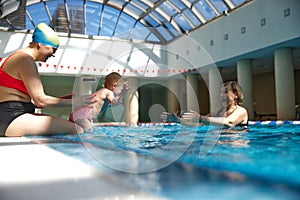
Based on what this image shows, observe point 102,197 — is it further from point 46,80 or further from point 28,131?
point 46,80

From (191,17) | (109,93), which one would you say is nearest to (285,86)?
(191,17)

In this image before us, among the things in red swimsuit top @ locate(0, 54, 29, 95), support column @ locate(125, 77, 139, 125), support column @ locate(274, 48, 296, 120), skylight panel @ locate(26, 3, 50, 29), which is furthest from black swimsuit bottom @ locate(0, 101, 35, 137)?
skylight panel @ locate(26, 3, 50, 29)

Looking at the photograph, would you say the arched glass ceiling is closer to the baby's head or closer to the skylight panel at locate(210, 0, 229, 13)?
the skylight panel at locate(210, 0, 229, 13)

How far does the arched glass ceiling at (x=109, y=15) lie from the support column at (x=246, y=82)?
2.49 metres

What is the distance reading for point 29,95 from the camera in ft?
12.7

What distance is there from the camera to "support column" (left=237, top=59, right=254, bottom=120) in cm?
1287

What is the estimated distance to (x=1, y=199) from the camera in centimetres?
97

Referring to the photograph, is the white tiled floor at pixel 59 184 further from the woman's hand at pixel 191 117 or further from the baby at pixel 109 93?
the baby at pixel 109 93

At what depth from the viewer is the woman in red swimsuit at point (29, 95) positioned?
3492mm

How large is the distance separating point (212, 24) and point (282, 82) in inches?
186

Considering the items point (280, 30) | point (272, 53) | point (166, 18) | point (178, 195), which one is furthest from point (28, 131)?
point (166, 18)

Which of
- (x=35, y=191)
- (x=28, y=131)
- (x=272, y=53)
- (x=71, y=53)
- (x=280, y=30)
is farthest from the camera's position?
(x=71, y=53)

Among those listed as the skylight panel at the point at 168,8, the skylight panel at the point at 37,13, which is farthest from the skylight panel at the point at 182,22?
the skylight panel at the point at 37,13

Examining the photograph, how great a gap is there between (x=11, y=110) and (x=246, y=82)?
438 inches
